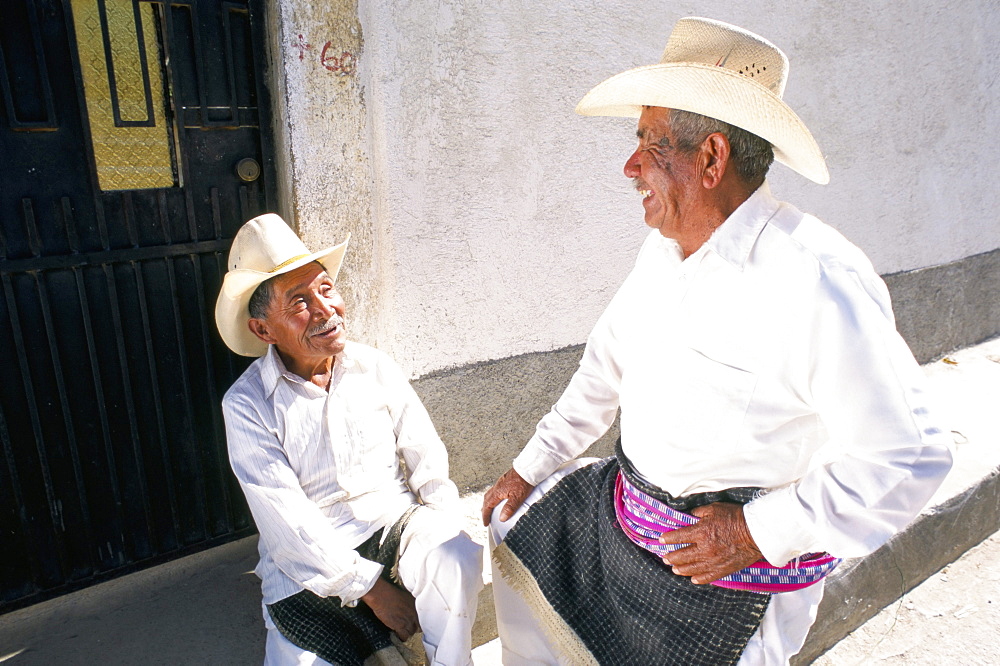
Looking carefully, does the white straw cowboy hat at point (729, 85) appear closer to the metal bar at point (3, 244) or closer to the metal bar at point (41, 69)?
the metal bar at point (41, 69)

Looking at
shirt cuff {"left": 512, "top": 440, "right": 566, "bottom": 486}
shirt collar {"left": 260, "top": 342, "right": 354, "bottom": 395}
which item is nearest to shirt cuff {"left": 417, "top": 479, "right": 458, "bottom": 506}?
shirt cuff {"left": 512, "top": 440, "right": 566, "bottom": 486}

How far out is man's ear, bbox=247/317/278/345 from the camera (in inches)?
86.7

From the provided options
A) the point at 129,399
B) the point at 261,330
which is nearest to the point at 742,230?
the point at 261,330

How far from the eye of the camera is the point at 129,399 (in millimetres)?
2479

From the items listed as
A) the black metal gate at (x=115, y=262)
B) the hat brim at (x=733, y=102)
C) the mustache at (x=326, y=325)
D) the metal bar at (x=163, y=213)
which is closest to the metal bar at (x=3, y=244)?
the black metal gate at (x=115, y=262)

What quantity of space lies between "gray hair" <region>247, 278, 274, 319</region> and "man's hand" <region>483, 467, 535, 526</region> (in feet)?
3.00

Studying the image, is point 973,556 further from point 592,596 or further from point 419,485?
point 419,485

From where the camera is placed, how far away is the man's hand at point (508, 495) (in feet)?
7.45

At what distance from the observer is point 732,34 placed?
179 cm

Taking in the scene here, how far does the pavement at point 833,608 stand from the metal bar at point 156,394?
0.27 m

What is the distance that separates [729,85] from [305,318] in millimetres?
1335

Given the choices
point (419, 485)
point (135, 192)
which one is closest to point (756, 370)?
point (419, 485)

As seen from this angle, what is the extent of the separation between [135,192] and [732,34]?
1.89 m

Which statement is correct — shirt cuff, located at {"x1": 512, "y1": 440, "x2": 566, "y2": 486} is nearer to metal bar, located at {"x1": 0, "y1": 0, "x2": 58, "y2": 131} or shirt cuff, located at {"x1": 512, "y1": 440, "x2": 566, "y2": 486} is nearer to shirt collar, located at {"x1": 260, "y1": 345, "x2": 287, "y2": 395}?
shirt collar, located at {"x1": 260, "y1": 345, "x2": 287, "y2": 395}
